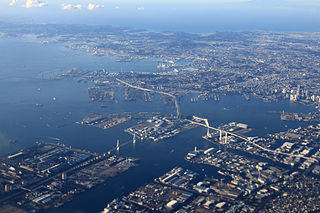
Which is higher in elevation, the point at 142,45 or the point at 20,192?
the point at 142,45

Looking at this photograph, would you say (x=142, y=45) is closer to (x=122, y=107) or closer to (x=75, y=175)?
(x=122, y=107)

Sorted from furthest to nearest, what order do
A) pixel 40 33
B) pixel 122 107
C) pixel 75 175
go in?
pixel 40 33, pixel 122 107, pixel 75 175

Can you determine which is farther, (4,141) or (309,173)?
(4,141)

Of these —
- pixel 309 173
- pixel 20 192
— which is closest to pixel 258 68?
pixel 309 173

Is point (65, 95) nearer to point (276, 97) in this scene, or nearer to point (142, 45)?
point (276, 97)

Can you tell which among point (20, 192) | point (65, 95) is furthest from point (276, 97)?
point (20, 192)

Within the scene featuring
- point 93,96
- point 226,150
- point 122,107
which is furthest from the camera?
point 93,96
